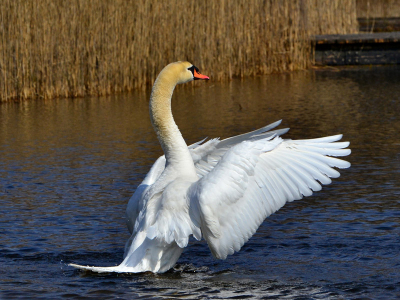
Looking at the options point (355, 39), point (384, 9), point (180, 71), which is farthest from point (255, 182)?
point (384, 9)

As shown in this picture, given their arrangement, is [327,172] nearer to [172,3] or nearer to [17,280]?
A: [17,280]

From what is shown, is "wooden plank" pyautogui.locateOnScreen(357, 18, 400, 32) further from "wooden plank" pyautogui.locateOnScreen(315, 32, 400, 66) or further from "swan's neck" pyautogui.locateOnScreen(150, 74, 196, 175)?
"swan's neck" pyautogui.locateOnScreen(150, 74, 196, 175)

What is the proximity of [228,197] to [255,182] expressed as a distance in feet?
0.76

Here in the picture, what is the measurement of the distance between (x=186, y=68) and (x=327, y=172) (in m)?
1.39

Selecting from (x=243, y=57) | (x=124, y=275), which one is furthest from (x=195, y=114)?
(x=124, y=275)

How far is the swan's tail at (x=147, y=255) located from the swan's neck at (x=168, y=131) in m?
0.54

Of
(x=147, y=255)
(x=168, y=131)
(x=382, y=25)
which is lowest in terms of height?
(x=147, y=255)

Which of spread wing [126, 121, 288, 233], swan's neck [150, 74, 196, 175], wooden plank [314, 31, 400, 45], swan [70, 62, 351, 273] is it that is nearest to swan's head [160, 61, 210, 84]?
swan's neck [150, 74, 196, 175]

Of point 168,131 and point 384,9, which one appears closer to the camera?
point 168,131

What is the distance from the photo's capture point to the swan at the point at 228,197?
458 cm

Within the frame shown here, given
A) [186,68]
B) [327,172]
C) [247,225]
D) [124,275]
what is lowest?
[124,275]

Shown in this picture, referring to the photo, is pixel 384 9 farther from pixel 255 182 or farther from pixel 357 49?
pixel 255 182

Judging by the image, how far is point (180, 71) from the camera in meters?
5.32

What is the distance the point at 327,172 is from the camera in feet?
15.4
